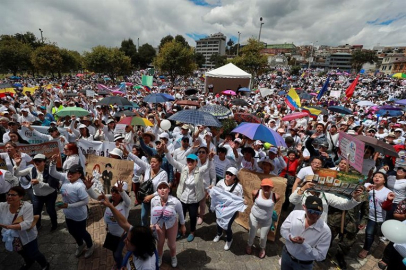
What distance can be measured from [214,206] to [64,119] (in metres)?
6.60

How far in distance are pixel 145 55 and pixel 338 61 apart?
101868 mm

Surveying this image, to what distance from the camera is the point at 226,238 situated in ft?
14.4

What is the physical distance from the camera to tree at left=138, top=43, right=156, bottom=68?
6812 centimetres

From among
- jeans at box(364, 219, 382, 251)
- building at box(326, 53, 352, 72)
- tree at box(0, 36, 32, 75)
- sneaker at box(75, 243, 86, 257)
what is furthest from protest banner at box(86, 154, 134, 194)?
building at box(326, 53, 352, 72)

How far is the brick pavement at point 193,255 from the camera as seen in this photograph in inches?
145

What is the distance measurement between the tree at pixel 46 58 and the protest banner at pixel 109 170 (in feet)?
149

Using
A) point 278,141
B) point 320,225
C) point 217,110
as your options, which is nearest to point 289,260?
point 320,225

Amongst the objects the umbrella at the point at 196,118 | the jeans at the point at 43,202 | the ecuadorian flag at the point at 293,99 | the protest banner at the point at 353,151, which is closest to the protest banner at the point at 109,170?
the jeans at the point at 43,202

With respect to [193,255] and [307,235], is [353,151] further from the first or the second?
[193,255]

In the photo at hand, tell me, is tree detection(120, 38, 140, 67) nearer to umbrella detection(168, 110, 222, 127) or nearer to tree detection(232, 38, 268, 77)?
tree detection(232, 38, 268, 77)

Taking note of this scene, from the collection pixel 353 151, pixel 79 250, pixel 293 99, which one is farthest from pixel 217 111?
pixel 79 250

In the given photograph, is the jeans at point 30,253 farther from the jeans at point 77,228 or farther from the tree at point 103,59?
the tree at point 103,59

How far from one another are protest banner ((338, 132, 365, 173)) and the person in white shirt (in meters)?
1.63

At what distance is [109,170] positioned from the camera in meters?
4.45
